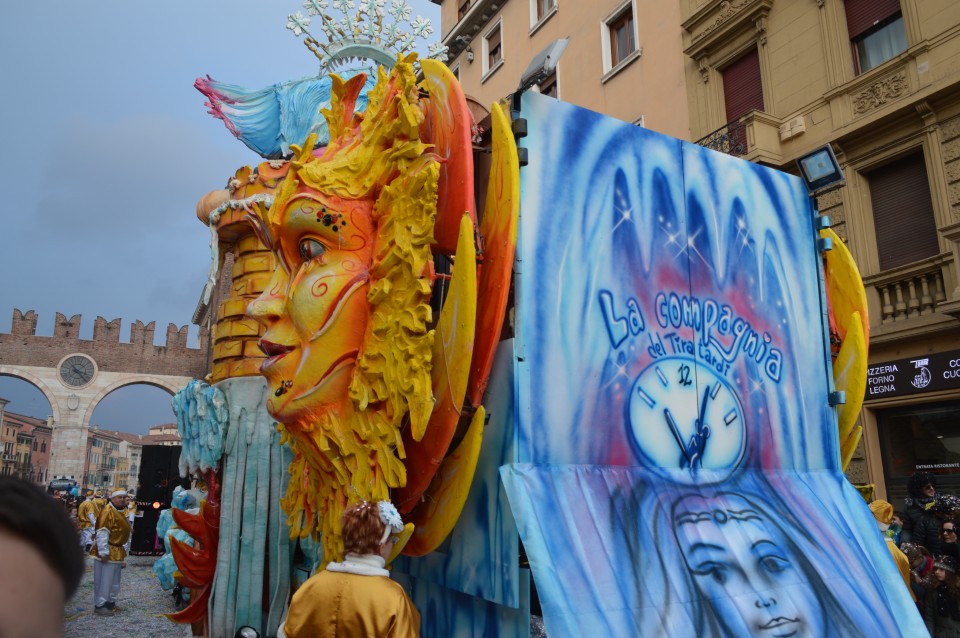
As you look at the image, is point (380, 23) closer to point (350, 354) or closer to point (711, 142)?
point (350, 354)

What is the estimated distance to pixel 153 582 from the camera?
1247cm

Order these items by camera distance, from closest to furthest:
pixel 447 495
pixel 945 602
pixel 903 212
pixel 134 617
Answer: pixel 447 495 < pixel 945 602 < pixel 134 617 < pixel 903 212

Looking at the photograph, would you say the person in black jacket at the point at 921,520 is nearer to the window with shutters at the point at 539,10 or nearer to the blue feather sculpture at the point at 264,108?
the blue feather sculpture at the point at 264,108

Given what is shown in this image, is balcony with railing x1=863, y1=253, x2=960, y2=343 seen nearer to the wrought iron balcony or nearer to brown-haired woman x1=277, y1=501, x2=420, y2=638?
the wrought iron balcony

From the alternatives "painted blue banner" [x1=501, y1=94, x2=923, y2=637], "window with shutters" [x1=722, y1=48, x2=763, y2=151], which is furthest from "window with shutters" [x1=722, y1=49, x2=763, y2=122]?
"painted blue banner" [x1=501, y1=94, x2=923, y2=637]

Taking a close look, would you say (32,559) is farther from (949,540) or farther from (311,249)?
A: (949,540)

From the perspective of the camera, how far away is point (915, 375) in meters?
10.4

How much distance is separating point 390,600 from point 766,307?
2.88m

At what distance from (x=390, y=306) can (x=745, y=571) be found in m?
2.17

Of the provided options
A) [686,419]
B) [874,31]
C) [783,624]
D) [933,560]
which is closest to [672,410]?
[686,419]

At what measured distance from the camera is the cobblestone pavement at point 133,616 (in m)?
7.93

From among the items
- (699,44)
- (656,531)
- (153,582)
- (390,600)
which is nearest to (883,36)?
(699,44)

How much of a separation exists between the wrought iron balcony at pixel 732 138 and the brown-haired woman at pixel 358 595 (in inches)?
466

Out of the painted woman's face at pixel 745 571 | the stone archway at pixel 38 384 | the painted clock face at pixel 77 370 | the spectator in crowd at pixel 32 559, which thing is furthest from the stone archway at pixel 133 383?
the spectator in crowd at pixel 32 559
